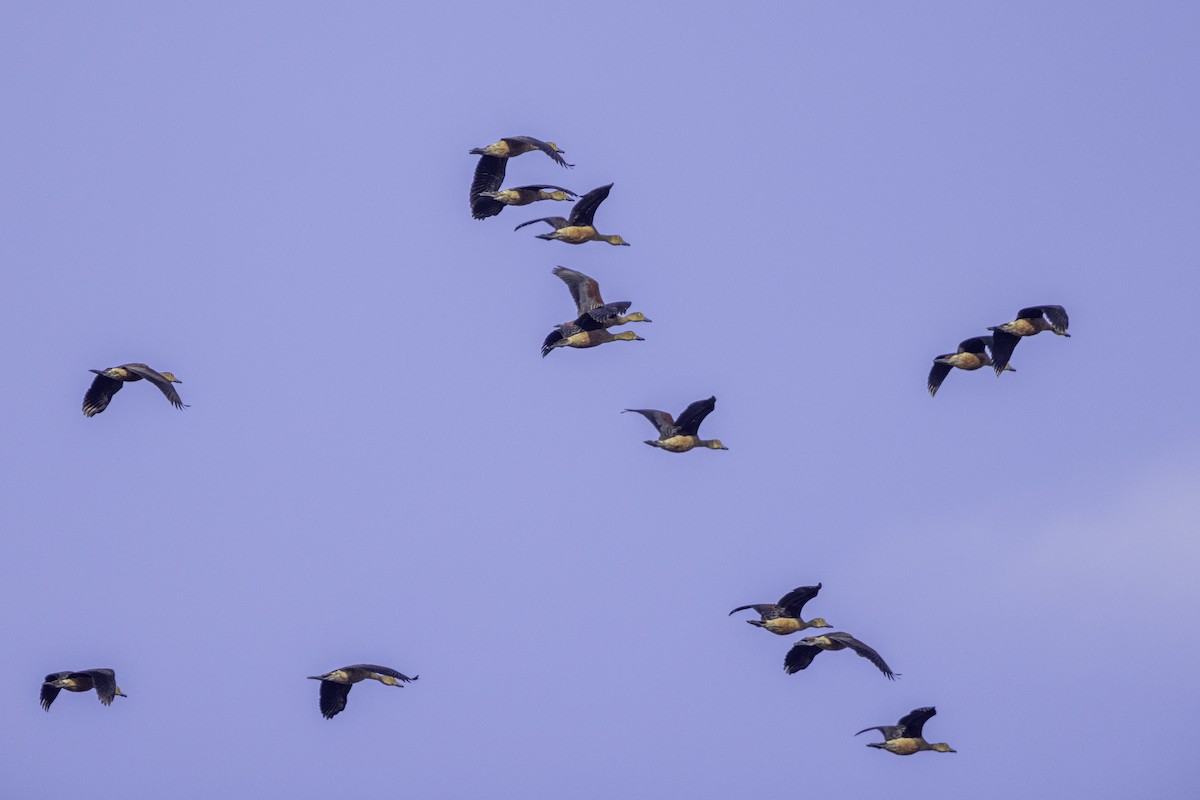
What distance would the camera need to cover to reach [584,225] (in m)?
44.5

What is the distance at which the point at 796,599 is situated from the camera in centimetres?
4294

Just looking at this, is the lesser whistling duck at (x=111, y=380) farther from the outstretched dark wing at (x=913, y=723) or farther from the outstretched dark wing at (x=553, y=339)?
the outstretched dark wing at (x=913, y=723)

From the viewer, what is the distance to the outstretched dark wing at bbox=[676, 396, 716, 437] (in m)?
43.2

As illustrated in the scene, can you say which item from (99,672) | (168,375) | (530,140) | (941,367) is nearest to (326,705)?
(99,672)

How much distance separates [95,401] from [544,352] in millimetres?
10688

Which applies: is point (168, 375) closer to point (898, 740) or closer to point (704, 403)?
point (704, 403)

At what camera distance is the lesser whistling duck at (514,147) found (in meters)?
42.8

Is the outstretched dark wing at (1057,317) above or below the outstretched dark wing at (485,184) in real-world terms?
below

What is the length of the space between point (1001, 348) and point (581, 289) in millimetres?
10612

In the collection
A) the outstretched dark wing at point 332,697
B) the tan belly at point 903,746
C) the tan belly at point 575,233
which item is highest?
the tan belly at point 575,233

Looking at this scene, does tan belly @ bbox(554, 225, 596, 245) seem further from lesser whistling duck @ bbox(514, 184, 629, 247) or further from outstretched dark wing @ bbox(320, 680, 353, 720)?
outstretched dark wing @ bbox(320, 680, 353, 720)

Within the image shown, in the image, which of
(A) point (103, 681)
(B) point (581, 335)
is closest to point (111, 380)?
(A) point (103, 681)

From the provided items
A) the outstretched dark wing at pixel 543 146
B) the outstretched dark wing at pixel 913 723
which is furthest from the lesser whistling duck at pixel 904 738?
the outstretched dark wing at pixel 543 146

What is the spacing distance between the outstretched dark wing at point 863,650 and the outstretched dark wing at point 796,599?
3.37ft
